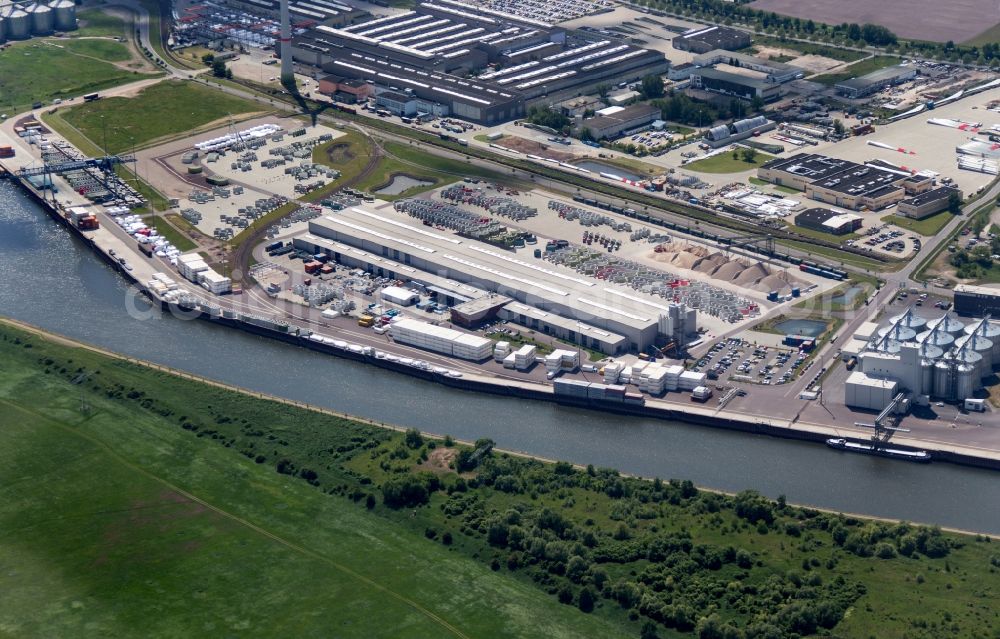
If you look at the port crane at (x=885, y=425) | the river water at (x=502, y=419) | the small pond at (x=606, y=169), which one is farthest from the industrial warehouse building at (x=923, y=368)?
the small pond at (x=606, y=169)

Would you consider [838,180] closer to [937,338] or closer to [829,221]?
[829,221]

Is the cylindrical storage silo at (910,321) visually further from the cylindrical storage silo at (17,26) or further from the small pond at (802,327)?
the cylindrical storage silo at (17,26)

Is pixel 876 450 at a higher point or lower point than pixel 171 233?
higher

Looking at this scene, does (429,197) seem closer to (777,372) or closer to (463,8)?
(777,372)

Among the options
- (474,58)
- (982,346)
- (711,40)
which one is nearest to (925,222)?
(982,346)

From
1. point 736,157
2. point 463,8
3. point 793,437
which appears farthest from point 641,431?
point 463,8

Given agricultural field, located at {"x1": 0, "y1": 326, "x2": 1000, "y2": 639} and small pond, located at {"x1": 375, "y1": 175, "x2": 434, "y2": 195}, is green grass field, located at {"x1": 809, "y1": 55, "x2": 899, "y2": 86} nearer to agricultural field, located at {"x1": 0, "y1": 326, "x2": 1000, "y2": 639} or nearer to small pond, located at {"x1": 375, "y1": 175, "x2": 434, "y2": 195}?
small pond, located at {"x1": 375, "y1": 175, "x2": 434, "y2": 195}
